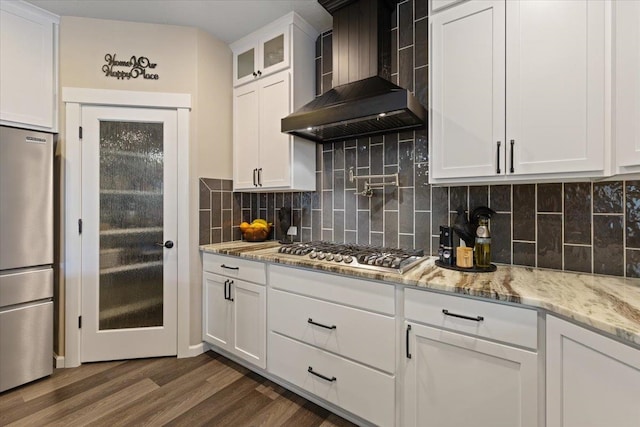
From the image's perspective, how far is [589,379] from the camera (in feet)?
3.27

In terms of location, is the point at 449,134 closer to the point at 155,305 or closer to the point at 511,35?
the point at 511,35

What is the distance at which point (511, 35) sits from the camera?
4.67 feet

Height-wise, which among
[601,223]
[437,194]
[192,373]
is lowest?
[192,373]

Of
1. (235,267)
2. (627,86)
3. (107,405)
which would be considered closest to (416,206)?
(627,86)

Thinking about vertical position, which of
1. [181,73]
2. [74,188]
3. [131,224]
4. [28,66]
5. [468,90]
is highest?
[181,73]

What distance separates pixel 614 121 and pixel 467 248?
81 centimetres

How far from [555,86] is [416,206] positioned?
3.23 feet

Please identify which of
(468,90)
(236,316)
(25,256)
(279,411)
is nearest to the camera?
(468,90)

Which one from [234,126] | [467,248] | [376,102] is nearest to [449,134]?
[376,102]

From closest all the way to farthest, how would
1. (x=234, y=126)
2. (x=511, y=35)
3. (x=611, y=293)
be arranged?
(x=611, y=293) < (x=511, y=35) < (x=234, y=126)

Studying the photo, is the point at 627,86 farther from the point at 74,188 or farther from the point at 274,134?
the point at 74,188

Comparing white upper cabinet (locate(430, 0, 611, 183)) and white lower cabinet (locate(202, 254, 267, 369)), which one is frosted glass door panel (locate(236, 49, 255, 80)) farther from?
white lower cabinet (locate(202, 254, 267, 369))

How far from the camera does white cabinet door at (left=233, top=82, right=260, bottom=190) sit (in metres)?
2.58

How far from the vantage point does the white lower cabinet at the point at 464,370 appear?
Answer: 1.18 m
